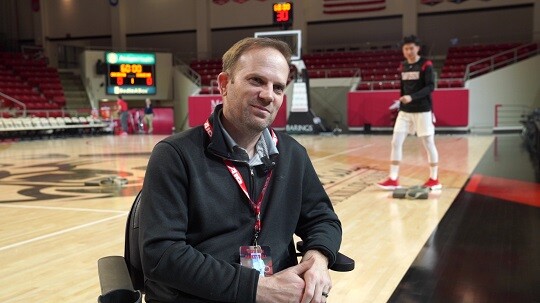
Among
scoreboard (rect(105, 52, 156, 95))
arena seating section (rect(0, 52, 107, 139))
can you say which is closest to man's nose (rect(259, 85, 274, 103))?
arena seating section (rect(0, 52, 107, 139))

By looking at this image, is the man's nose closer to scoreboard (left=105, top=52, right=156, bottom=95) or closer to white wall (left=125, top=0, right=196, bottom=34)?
scoreboard (left=105, top=52, right=156, bottom=95)

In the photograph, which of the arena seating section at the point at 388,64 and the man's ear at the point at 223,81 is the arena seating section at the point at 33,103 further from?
the man's ear at the point at 223,81

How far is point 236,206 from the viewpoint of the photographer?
64.9 inches

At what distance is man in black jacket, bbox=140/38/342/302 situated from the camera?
152cm

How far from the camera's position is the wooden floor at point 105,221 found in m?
3.20

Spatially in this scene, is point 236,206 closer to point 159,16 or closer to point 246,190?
point 246,190

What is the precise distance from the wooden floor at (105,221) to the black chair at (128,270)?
133 cm

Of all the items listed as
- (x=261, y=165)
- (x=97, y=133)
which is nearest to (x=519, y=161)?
(x=261, y=165)

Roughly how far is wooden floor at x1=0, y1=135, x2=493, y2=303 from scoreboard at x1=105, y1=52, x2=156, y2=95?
12.9 metres

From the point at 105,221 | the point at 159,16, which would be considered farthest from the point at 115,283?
the point at 159,16

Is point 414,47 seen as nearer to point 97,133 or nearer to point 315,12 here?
point 97,133

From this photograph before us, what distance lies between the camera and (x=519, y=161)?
9.91 meters

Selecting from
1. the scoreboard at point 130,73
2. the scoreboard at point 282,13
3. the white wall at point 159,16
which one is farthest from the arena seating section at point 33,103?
the scoreboard at point 282,13

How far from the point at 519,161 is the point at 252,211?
9420mm
